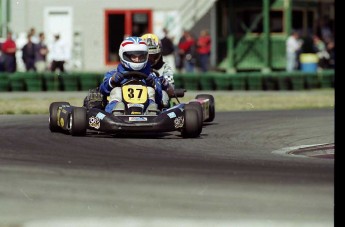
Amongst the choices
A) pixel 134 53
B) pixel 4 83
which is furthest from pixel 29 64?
pixel 134 53

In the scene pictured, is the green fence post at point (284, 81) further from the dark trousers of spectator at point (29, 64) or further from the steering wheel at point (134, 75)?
the steering wheel at point (134, 75)

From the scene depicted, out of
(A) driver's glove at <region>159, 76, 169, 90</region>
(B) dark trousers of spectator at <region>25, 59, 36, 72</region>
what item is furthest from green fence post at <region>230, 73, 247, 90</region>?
(A) driver's glove at <region>159, 76, 169, 90</region>

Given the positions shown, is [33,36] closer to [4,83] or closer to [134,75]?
[4,83]

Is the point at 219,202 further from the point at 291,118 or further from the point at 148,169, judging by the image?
the point at 291,118

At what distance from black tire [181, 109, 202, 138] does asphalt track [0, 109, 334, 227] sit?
0.13 m

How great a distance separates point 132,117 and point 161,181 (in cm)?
434

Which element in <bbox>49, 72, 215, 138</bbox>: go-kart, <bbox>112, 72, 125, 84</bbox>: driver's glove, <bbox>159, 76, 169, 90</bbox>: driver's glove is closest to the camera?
<bbox>49, 72, 215, 138</bbox>: go-kart

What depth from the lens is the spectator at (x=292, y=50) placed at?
118 ft

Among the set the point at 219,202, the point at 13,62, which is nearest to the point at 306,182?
the point at 219,202

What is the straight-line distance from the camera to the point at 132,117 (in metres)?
13.8

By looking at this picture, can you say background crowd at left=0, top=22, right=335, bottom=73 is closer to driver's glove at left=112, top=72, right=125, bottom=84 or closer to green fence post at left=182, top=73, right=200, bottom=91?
green fence post at left=182, top=73, right=200, bottom=91

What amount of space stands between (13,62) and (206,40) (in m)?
6.10

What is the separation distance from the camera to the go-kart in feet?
45.1

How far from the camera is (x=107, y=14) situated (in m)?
40.6
